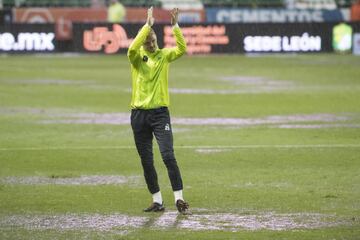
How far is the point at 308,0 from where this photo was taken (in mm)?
50875

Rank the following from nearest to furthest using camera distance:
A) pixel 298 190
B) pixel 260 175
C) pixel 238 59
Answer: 1. pixel 298 190
2. pixel 260 175
3. pixel 238 59

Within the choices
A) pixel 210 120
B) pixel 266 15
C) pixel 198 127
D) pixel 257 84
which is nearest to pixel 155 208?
pixel 198 127

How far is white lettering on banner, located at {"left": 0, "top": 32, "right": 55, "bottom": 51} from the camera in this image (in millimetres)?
44000

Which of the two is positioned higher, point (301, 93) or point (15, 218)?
point (15, 218)

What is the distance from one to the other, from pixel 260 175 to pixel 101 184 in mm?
2315

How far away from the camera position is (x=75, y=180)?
14508 mm

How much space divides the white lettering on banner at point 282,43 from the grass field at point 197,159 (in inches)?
392

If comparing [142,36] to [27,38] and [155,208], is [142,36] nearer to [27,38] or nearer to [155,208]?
[155,208]

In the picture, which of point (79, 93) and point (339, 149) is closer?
point (339, 149)

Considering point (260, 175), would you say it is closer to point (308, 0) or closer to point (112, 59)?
point (112, 59)

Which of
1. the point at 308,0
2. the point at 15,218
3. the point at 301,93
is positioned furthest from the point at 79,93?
the point at 308,0

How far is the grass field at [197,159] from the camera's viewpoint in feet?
36.6

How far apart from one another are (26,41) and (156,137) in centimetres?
3346

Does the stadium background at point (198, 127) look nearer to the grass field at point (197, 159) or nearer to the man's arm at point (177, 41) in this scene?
the grass field at point (197, 159)
